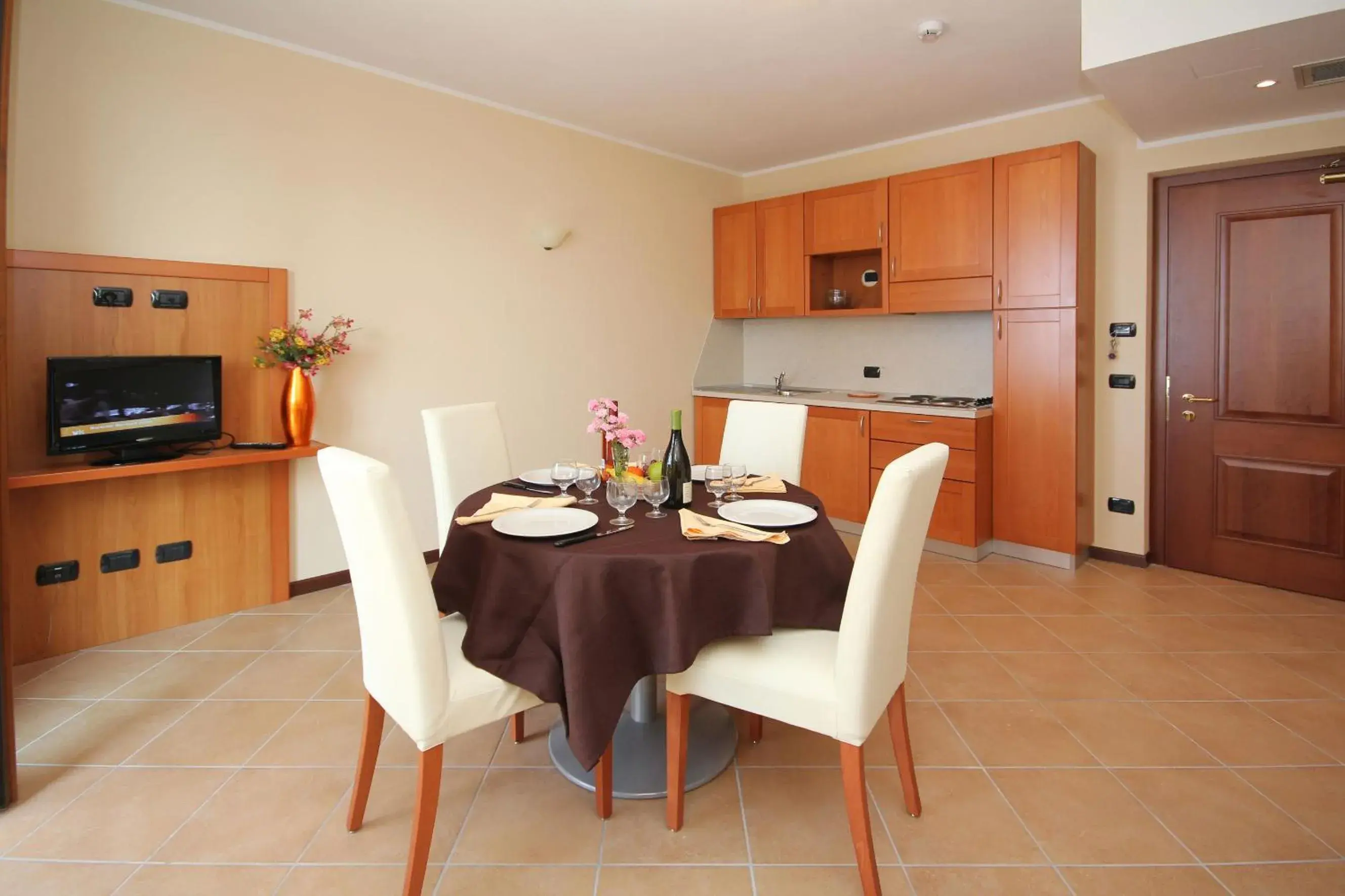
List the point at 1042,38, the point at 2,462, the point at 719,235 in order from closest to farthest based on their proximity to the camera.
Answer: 1. the point at 2,462
2. the point at 1042,38
3. the point at 719,235

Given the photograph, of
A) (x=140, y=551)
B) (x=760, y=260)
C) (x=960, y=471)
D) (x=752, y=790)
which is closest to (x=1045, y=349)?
(x=960, y=471)

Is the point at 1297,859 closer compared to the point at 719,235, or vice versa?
the point at 1297,859

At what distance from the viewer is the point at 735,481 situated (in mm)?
2264

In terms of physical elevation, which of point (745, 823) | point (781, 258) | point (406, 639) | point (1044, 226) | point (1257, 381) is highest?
point (781, 258)

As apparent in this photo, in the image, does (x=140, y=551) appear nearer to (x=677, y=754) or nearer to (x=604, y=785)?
(x=604, y=785)

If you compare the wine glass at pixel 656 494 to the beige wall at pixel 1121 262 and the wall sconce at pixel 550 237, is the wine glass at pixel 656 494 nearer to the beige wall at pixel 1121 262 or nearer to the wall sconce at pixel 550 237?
the wall sconce at pixel 550 237

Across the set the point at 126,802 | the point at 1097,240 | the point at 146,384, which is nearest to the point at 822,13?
the point at 1097,240

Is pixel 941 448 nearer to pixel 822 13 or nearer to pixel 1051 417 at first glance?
pixel 822 13

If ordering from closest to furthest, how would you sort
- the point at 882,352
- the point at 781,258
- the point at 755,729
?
the point at 755,729 → the point at 882,352 → the point at 781,258

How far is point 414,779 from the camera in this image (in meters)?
2.09

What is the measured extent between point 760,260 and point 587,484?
3434mm

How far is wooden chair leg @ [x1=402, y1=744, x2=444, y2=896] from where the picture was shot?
1532 mm

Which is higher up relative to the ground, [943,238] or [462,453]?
[943,238]

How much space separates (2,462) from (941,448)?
2.38 meters
